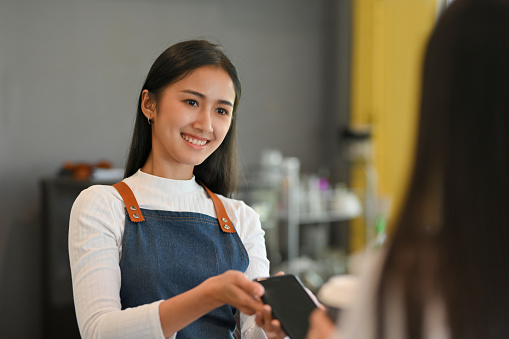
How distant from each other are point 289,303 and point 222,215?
405mm

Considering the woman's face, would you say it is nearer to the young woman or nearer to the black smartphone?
the young woman

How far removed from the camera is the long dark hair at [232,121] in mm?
1428

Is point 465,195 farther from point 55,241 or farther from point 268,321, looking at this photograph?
point 55,241

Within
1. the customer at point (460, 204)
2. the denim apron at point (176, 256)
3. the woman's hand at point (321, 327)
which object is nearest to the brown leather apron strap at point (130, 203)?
the denim apron at point (176, 256)

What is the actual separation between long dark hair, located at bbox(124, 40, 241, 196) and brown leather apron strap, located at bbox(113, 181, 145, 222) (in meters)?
0.14

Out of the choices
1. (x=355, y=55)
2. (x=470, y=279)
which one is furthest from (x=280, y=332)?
(x=355, y=55)

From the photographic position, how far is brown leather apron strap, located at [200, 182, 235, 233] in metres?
1.47

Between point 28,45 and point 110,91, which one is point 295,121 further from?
point 28,45

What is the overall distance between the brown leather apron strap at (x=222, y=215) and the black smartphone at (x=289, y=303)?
0.28m

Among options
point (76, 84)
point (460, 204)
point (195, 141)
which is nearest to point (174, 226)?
point (195, 141)

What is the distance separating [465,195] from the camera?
67 cm

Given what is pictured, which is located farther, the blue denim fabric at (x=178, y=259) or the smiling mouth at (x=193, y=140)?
the smiling mouth at (x=193, y=140)

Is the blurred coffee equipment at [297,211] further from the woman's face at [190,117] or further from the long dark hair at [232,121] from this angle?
the woman's face at [190,117]

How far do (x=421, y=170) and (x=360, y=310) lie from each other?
21cm
